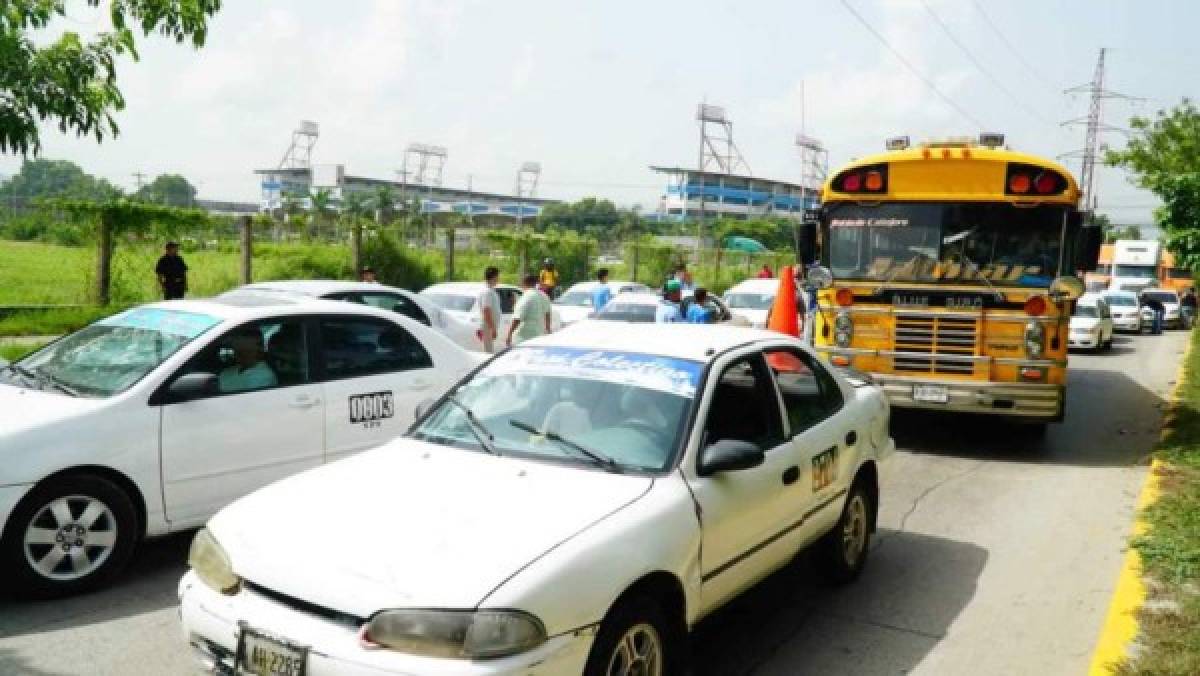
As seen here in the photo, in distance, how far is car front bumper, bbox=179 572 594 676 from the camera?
3104mm

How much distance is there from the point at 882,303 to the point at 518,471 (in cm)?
683

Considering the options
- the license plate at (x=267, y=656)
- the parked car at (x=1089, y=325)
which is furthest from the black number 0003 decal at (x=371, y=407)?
the parked car at (x=1089, y=325)

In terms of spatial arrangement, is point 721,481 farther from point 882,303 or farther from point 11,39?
point 882,303

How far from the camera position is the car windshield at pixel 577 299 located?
19.4 metres

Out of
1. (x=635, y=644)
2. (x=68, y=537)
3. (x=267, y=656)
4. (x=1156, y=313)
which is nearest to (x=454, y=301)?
(x=68, y=537)

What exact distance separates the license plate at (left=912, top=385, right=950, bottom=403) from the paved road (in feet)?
2.71

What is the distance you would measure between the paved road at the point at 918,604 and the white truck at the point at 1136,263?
39.0m

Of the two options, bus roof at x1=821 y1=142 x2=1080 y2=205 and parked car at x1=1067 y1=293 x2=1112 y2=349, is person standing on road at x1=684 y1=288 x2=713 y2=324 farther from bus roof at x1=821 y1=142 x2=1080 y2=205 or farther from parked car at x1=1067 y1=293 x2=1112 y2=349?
parked car at x1=1067 y1=293 x2=1112 y2=349

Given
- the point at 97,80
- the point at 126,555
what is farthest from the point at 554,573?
the point at 97,80

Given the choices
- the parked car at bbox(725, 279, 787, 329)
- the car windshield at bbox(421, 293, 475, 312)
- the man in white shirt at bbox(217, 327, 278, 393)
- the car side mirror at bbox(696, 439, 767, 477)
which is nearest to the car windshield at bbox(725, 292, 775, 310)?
the parked car at bbox(725, 279, 787, 329)

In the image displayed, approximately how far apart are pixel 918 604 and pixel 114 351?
4.99 meters

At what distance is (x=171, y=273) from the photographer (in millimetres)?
16031

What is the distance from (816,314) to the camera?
1062cm

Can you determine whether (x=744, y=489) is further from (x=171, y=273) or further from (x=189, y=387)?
(x=171, y=273)
